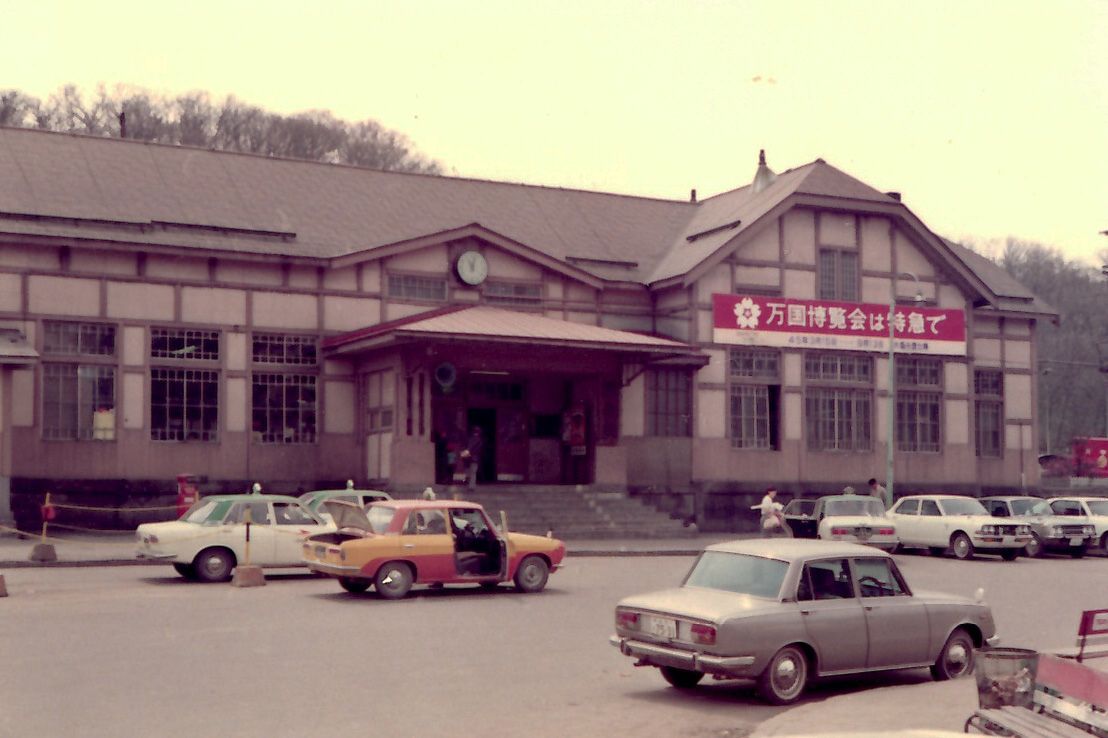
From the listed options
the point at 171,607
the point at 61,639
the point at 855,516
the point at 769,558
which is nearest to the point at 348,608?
the point at 171,607

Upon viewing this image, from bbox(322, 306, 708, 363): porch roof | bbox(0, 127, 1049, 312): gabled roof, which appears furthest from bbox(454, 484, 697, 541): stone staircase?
bbox(0, 127, 1049, 312): gabled roof

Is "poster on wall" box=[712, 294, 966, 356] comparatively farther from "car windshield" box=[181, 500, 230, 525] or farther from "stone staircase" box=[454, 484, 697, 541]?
"car windshield" box=[181, 500, 230, 525]

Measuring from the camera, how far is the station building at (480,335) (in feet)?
106

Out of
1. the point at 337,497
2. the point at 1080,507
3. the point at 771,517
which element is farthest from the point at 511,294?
the point at 1080,507

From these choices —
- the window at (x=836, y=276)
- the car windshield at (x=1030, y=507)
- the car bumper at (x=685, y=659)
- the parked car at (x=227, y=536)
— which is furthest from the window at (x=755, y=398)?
the car bumper at (x=685, y=659)

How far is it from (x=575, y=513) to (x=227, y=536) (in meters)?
13.0

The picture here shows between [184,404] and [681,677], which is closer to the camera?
[681,677]

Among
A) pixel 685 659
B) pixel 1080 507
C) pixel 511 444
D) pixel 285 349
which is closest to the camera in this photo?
pixel 685 659

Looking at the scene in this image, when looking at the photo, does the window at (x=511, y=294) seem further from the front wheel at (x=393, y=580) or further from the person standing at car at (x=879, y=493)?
the front wheel at (x=393, y=580)

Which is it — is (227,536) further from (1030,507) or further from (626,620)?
(1030,507)

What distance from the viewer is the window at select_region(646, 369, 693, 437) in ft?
125

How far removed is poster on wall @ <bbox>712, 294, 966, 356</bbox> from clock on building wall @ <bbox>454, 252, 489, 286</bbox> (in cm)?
654

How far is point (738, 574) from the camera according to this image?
1272 centimetres

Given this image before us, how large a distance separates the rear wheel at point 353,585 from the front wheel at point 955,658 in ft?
29.8
